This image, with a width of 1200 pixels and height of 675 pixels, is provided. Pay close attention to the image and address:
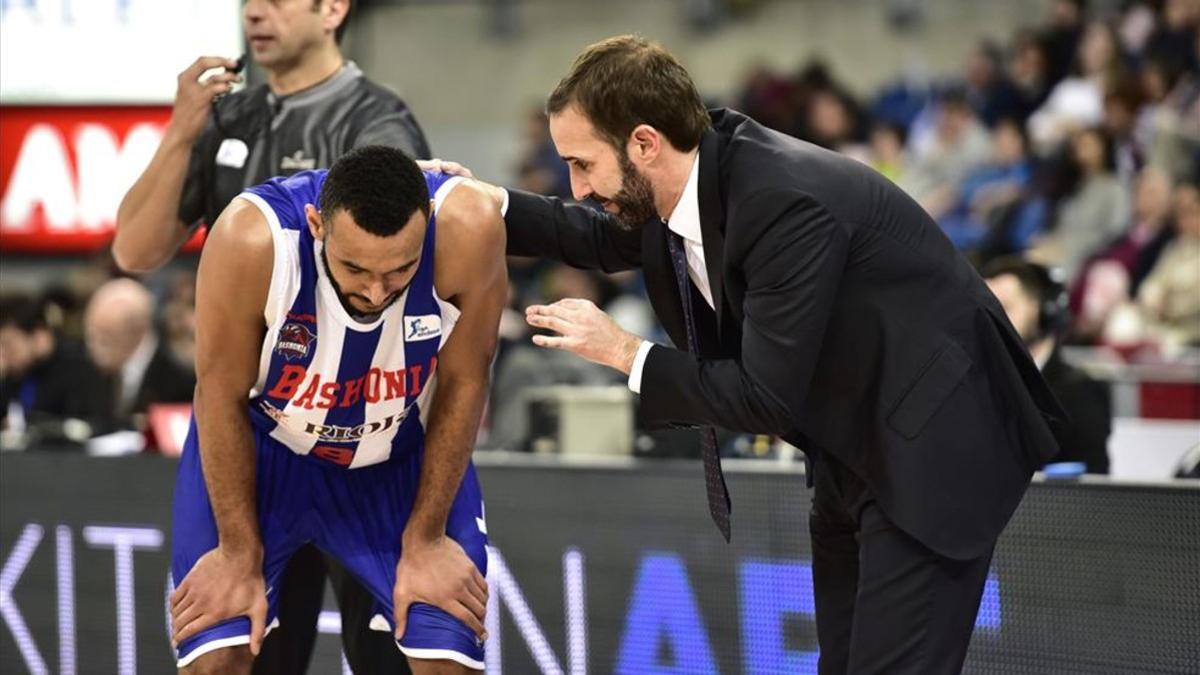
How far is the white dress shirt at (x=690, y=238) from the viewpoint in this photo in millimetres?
3404

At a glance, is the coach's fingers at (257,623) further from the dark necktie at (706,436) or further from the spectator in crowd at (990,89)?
the spectator in crowd at (990,89)

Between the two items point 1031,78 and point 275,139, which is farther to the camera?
point 1031,78

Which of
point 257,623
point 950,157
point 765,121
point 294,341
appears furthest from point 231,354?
point 765,121

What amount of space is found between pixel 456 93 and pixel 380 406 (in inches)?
474

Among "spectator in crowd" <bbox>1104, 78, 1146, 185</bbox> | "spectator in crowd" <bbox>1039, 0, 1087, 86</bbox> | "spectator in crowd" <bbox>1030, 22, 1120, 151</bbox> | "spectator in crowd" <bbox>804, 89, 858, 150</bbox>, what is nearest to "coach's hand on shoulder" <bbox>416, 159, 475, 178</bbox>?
"spectator in crowd" <bbox>1104, 78, 1146, 185</bbox>

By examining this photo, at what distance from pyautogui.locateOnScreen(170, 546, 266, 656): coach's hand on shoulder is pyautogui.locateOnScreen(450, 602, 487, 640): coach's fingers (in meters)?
0.44

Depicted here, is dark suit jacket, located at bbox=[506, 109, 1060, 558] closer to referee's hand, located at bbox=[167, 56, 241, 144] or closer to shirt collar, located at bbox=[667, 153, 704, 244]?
shirt collar, located at bbox=[667, 153, 704, 244]

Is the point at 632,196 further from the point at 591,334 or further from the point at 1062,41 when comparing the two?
the point at 1062,41

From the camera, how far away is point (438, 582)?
3826 mm

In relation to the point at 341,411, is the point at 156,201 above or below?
above

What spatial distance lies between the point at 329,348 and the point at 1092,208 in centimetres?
790

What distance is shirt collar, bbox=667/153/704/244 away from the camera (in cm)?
344

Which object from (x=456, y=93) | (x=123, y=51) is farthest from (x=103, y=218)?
(x=456, y=93)

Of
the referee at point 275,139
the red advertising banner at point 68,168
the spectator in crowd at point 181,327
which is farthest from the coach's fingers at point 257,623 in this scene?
the spectator in crowd at point 181,327
